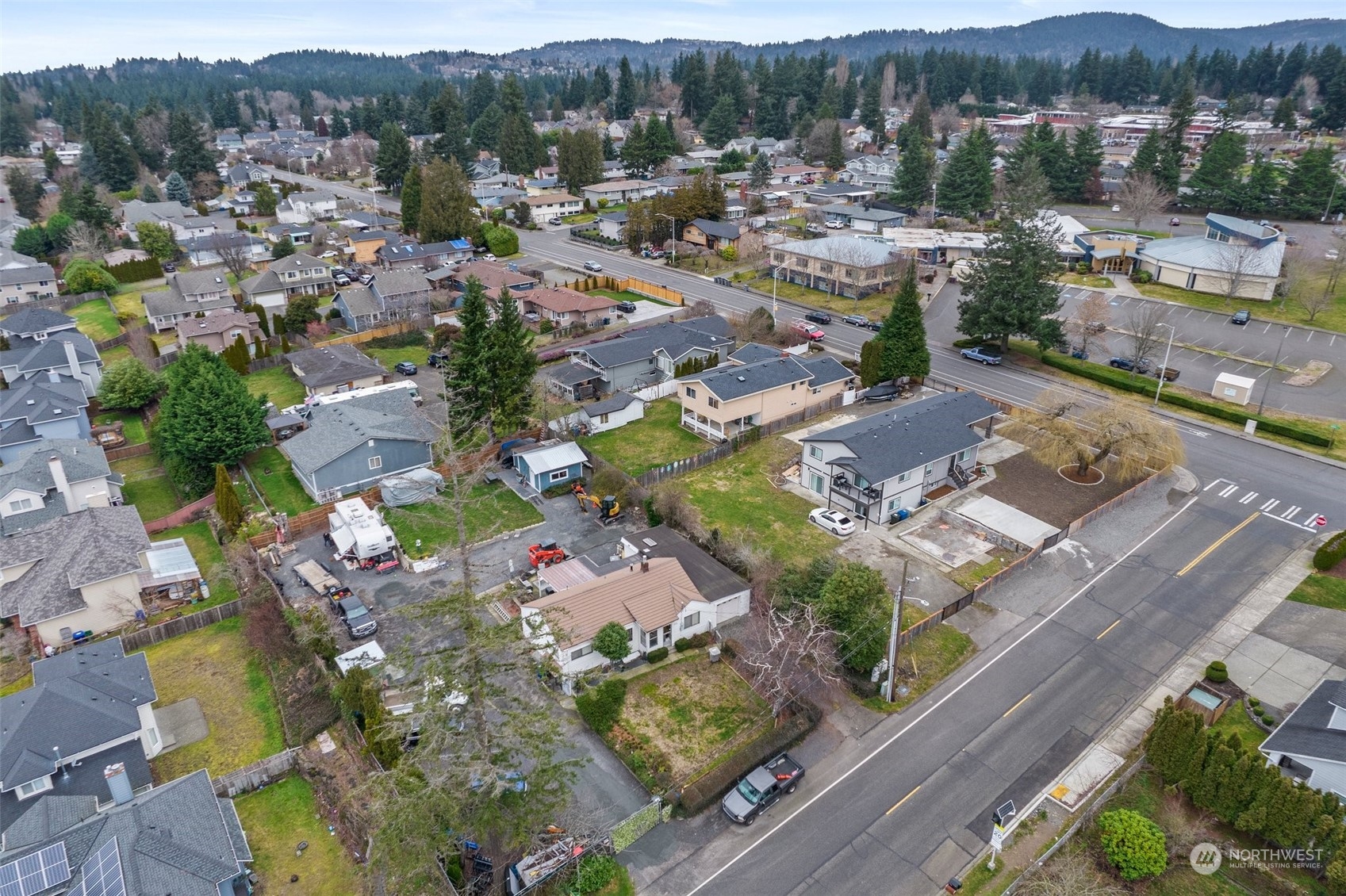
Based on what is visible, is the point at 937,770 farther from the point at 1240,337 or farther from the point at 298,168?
the point at 298,168

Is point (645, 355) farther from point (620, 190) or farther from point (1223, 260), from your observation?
point (620, 190)

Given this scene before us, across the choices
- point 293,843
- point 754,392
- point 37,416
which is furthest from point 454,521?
point 37,416

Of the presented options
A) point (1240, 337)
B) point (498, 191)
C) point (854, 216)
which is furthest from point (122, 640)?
point (498, 191)

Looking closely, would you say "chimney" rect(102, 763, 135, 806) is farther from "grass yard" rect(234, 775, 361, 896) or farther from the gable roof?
the gable roof

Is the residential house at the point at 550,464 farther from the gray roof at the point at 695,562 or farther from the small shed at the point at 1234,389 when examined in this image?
the small shed at the point at 1234,389

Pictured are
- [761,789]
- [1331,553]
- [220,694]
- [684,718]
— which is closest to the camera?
[761,789]

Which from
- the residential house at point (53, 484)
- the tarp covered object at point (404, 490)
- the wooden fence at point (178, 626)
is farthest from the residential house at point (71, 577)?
the tarp covered object at point (404, 490)

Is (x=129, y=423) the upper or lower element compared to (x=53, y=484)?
lower

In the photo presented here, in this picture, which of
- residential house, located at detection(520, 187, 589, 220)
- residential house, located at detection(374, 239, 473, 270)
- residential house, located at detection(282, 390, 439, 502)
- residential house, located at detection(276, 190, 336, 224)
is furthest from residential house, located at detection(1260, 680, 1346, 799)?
residential house, located at detection(276, 190, 336, 224)
